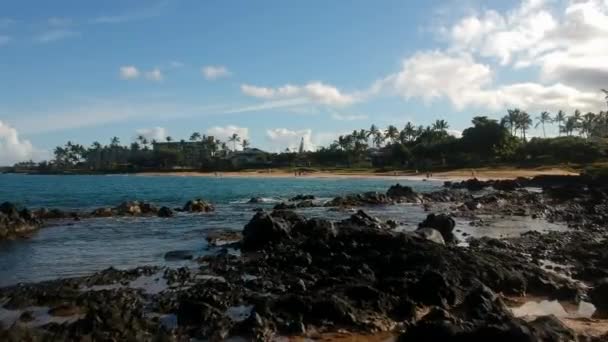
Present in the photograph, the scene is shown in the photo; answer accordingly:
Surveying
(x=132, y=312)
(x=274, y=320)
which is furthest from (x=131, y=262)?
(x=274, y=320)

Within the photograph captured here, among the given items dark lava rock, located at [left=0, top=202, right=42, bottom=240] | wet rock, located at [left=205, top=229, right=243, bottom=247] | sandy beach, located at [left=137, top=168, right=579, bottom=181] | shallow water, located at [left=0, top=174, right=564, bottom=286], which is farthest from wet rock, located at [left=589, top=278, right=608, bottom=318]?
sandy beach, located at [left=137, top=168, right=579, bottom=181]

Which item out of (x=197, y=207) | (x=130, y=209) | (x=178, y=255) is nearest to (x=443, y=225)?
(x=178, y=255)

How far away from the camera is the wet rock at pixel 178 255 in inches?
1005

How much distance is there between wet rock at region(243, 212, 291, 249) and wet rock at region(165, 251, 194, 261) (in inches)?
108

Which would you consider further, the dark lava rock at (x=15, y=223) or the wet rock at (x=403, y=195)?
the wet rock at (x=403, y=195)

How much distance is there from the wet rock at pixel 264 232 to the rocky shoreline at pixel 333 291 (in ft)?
0.17

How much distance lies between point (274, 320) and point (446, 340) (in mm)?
4727

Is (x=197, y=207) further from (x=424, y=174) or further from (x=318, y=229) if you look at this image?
(x=424, y=174)

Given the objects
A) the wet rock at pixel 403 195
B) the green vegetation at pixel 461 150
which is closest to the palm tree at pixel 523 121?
the green vegetation at pixel 461 150

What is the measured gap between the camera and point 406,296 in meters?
16.3

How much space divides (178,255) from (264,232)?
13.9 feet

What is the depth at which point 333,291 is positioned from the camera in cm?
1661

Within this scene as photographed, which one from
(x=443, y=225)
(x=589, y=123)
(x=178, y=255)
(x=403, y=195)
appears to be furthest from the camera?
(x=589, y=123)

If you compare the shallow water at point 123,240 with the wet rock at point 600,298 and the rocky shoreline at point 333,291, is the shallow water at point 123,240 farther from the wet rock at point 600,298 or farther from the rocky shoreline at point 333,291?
the wet rock at point 600,298
